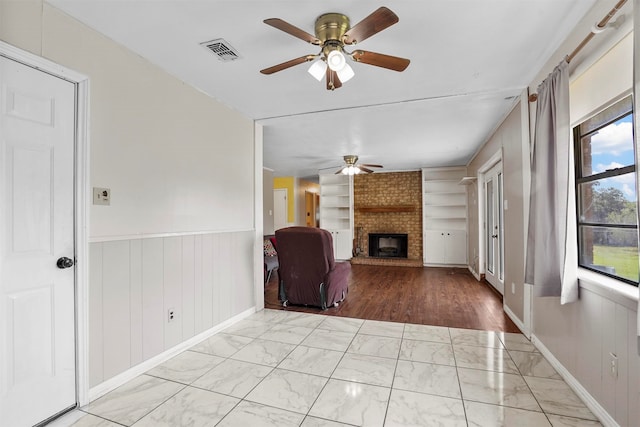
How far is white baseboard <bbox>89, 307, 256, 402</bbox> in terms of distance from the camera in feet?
6.53

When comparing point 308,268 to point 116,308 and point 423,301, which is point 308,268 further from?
point 116,308

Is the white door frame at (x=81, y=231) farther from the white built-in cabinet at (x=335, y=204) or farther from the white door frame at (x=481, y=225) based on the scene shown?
the white built-in cabinet at (x=335, y=204)

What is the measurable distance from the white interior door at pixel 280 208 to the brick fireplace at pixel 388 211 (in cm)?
211

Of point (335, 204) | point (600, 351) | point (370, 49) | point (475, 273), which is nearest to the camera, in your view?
point (600, 351)

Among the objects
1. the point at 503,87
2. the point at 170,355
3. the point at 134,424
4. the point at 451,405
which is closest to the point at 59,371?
the point at 134,424

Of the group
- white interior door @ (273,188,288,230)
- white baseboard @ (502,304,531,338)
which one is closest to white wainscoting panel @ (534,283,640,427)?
white baseboard @ (502,304,531,338)

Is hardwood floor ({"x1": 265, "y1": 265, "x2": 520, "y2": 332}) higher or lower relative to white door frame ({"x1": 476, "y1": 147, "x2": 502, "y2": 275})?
lower

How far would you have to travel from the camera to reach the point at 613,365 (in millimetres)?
1605

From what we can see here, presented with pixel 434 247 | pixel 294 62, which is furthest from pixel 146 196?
pixel 434 247

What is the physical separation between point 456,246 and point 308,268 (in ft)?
15.4

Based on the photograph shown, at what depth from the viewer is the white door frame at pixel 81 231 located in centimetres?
187

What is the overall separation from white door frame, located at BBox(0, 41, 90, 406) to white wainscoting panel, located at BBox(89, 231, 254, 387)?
0.16ft

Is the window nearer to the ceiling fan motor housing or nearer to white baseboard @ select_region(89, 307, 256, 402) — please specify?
the ceiling fan motor housing

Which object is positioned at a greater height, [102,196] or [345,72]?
[345,72]
